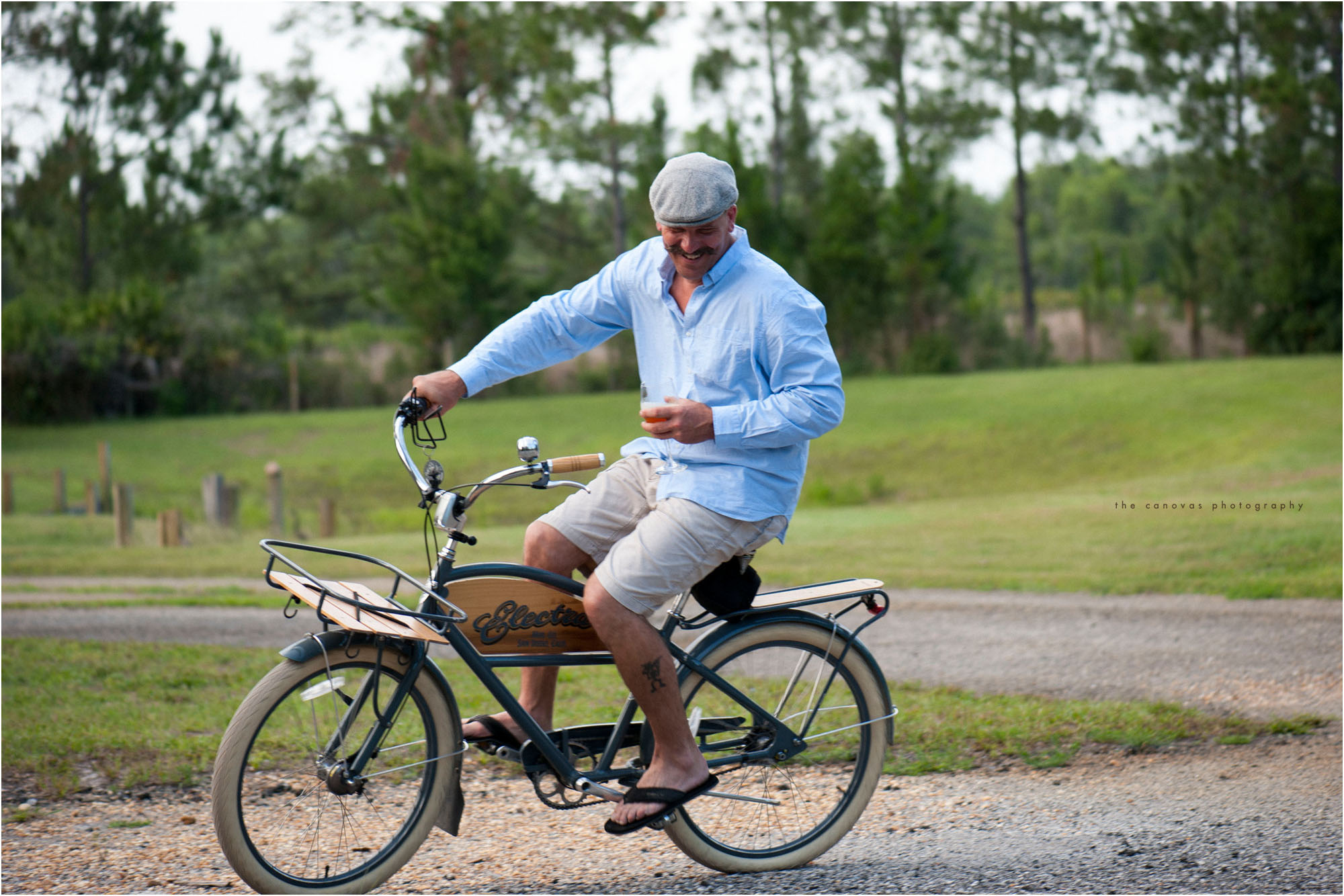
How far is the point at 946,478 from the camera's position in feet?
66.0

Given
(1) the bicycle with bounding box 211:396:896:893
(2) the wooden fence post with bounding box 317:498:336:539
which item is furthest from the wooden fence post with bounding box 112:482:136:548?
(1) the bicycle with bounding box 211:396:896:893

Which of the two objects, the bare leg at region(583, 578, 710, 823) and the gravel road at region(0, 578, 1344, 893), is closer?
the bare leg at region(583, 578, 710, 823)

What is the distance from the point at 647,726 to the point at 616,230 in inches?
1222

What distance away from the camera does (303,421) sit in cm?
2758

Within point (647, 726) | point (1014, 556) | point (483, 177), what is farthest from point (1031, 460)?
point (483, 177)

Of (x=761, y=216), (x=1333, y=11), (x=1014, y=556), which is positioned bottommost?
(x=1014, y=556)

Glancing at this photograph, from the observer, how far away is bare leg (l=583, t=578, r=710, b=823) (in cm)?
355

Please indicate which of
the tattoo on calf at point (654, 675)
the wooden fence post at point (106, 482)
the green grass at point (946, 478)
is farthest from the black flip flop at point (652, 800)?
the wooden fence post at point (106, 482)

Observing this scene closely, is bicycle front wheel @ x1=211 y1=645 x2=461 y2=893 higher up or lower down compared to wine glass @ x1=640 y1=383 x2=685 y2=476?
lower down

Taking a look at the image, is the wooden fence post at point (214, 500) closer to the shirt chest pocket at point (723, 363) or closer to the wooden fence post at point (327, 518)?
the wooden fence post at point (327, 518)

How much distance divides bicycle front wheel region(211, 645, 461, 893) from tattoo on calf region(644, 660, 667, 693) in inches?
22.7

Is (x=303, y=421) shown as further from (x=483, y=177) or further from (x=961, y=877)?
(x=961, y=877)

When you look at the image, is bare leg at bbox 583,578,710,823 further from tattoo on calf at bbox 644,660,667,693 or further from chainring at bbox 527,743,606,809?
chainring at bbox 527,743,606,809

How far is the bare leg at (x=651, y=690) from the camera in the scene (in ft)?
11.6
